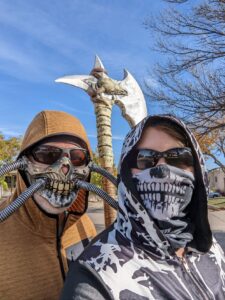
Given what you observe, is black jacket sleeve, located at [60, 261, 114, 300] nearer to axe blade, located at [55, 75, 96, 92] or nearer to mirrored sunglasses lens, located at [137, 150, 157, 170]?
mirrored sunglasses lens, located at [137, 150, 157, 170]

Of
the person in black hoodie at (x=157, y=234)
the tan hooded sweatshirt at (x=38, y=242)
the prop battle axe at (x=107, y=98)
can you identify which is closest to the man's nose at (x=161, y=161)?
the person in black hoodie at (x=157, y=234)

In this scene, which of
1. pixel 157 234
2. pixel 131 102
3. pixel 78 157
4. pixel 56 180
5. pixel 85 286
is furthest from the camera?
pixel 131 102

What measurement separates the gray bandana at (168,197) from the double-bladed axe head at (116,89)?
134 inches

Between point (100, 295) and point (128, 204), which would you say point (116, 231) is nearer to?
point (128, 204)

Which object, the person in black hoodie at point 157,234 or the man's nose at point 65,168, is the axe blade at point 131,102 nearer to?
the man's nose at point 65,168

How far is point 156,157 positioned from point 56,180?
1.85 ft

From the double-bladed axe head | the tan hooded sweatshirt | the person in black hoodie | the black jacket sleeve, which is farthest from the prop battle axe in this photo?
the black jacket sleeve

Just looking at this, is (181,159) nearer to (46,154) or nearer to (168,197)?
(168,197)

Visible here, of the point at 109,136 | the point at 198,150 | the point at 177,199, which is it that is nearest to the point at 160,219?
the point at 177,199

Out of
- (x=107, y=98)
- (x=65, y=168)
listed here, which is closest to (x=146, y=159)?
(x=65, y=168)

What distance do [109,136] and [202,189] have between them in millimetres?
3253

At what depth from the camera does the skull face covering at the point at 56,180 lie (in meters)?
1.87

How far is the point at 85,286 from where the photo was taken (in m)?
1.28

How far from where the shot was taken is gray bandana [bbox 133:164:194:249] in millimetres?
1509
